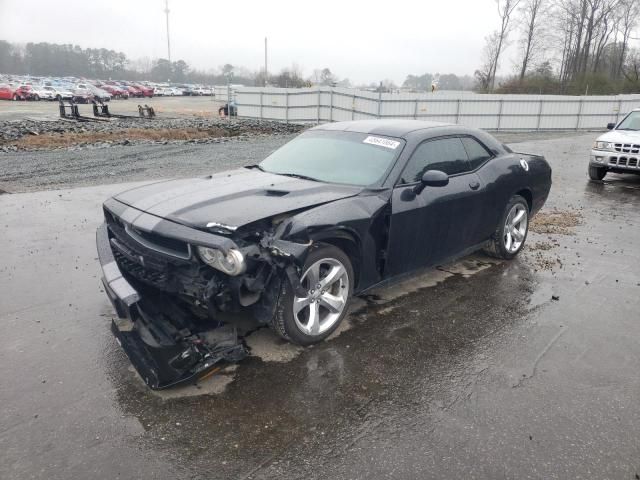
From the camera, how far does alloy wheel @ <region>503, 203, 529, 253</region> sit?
19.1ft

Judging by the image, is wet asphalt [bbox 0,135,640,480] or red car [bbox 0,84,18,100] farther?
red car [bbox 0,84,18,100]

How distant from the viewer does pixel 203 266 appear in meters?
3.38

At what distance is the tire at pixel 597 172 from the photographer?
1121 cm

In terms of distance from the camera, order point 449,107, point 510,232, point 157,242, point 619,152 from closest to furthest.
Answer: point 157,242 → point 510,232 → point 619,152 → point 449,107

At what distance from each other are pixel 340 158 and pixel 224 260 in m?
1.81

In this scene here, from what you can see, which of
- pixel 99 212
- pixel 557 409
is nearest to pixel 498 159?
pixel 557 409

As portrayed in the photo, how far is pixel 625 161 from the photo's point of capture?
35.0 feet

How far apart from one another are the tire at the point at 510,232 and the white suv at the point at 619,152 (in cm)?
605

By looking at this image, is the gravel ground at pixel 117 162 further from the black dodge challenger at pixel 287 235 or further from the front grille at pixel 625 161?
the front grille at pixel 625 161

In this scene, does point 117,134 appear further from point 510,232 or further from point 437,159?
point 437,159

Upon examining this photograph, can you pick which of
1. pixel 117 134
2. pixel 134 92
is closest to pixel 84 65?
pixel 134 92

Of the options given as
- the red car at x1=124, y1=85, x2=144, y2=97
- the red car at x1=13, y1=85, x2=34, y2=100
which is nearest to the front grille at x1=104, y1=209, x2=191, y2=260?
the red car at x1=13, y1=85, x2=34, y2=100

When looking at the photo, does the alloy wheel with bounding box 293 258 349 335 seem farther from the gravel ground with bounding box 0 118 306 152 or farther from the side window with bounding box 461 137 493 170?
the gravel ground with bounding box 0 118 306 152

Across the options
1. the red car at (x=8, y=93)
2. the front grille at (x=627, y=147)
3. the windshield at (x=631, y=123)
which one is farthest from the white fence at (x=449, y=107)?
the red car at (x=8, y=93)
